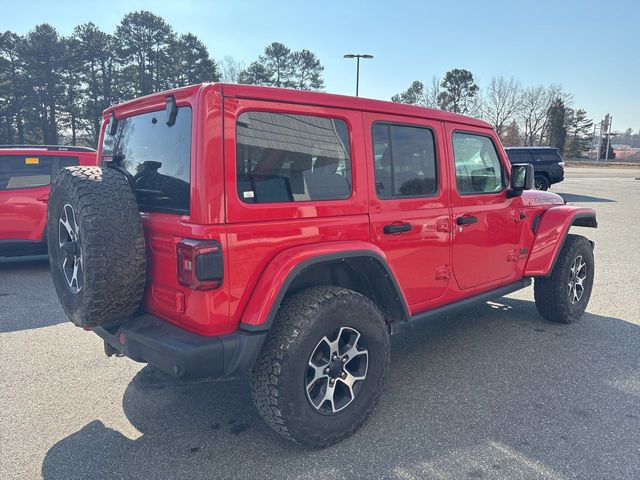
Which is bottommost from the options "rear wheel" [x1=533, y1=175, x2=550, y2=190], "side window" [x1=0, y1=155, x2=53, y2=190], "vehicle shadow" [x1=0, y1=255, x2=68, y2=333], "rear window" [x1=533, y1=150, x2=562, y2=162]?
"vehicle shadow" [x1=0, y1=255, x2=68, y2=333]

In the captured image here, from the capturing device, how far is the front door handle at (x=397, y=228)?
2927mm

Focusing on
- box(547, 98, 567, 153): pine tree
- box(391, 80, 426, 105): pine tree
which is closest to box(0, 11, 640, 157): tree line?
box(391, 80, 426, 105): pine tree

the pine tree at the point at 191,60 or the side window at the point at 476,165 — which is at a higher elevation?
the pine tree at the point at 191,60

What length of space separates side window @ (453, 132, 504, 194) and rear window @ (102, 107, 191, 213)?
207 cm

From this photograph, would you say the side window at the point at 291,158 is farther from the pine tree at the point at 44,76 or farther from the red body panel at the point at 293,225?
the pine tree at the point at 44,76

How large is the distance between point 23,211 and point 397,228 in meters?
5.98

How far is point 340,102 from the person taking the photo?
Answer: 2758mm

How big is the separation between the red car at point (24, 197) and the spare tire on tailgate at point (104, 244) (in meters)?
4.73

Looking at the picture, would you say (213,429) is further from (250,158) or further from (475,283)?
(475,283)

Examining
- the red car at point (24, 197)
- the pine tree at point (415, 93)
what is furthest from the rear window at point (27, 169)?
the pine tree at point (415, 93)

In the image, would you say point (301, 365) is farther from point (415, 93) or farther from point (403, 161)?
point (415, 93)

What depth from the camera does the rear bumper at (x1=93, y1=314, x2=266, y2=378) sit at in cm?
223

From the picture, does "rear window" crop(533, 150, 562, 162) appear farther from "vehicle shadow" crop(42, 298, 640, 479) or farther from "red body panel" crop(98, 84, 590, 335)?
"red body panel" crop(98, 84, 590, 335)

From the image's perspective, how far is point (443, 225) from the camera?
3.30m
